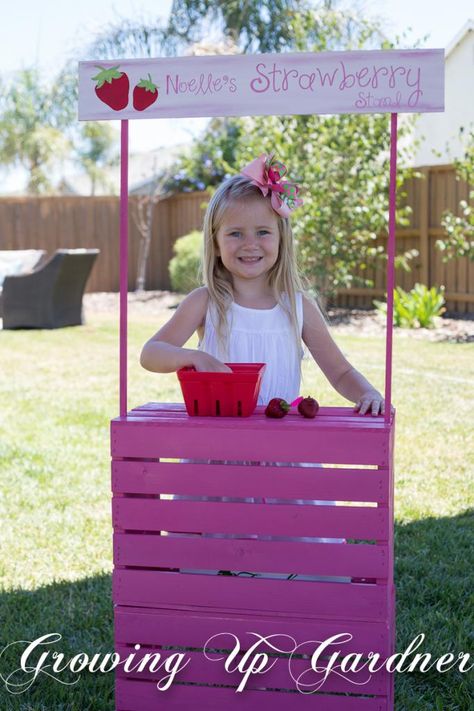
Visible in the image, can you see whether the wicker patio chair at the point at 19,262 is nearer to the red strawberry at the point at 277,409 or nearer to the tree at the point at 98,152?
the red strawberry at the point at 277,409

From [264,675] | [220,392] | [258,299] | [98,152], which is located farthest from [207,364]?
[98,152]

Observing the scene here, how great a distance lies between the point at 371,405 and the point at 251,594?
1.70 feet

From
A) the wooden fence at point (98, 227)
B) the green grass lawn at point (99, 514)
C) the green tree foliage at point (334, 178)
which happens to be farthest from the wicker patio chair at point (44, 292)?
the wooden fence at point (98, 227)

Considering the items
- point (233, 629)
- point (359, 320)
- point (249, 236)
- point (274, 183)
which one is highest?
point (274, 183)

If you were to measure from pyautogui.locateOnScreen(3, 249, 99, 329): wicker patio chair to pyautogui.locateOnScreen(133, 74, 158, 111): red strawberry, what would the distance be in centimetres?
829

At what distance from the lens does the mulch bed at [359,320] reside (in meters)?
9.41

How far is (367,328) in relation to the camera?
10.3 m

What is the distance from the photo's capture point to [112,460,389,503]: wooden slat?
6.20 feet

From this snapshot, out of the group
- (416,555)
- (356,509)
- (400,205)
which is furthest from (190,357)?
(400,205)

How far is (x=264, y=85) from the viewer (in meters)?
1.94

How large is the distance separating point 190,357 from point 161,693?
0.77 metres

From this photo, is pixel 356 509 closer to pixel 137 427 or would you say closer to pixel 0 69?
pixel 137 427

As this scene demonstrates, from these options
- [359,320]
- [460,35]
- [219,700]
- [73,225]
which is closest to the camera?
[219,700]

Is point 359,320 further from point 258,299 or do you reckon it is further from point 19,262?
point 258,299
